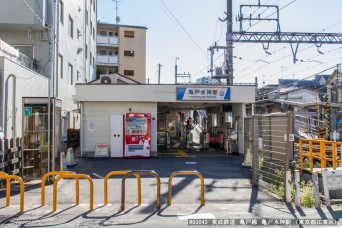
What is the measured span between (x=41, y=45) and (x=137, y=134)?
6.40 meters

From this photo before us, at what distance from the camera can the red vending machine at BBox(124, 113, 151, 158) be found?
16.8 m

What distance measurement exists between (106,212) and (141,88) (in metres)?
10.6

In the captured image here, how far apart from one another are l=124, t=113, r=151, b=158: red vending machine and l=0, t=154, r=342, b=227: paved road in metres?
4.93

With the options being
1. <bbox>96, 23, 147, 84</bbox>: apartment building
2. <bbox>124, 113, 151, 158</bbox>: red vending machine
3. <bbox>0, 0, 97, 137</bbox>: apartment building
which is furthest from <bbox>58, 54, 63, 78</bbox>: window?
<bbox>96, 23, 147, 84</bbox>: apartment building

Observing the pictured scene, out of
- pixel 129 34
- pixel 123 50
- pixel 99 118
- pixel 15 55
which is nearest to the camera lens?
pixel 15 55

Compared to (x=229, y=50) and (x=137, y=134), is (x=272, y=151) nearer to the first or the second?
(x=137, y=134)

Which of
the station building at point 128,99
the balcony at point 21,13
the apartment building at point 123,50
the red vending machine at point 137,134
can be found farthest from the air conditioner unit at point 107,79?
the apartment building at point 123,50

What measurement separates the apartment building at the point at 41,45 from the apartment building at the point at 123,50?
15.8 m

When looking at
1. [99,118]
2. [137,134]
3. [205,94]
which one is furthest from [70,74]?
[205,94]

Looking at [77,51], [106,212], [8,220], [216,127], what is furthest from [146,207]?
[77,51]

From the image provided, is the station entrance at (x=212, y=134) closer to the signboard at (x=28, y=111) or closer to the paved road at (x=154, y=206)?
the paved road at (x=154, y=206)

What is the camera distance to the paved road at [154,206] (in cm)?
644

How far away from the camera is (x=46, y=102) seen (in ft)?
35.2

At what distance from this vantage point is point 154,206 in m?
7.54
